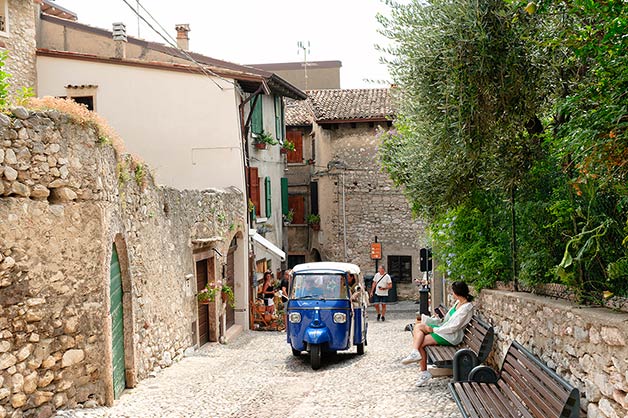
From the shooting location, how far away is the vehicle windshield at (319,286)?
43.1ft

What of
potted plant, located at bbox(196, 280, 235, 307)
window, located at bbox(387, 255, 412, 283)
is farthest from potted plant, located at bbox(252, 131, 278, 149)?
window, located at bbox(387, 255, 412, 283)

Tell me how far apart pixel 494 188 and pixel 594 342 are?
15.1ft

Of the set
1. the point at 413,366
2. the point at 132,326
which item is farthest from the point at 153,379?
the point at 413,366

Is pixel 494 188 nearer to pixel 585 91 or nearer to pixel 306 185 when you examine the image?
pixel 585 91

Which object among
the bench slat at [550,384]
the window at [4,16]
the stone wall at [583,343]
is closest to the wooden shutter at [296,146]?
the window at [4,16]

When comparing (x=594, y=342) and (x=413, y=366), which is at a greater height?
(x=594, y=342)

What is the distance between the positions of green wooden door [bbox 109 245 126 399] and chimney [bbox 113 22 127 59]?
33.3ft

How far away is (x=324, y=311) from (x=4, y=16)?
10.8m

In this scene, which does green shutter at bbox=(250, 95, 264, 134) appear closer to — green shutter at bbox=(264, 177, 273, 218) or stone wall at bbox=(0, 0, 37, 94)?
green shutter at bbox=(264, 177, 273, 218)

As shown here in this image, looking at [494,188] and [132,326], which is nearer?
[494,188]

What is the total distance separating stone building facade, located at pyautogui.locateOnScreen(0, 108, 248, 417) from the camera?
7574 millimetres

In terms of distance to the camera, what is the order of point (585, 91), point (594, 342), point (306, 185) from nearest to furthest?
1. point (594, 342)
2. point (585, 91)
3. point (306, 185)

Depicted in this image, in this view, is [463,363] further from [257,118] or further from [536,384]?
[257,118]

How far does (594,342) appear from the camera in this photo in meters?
5.41
